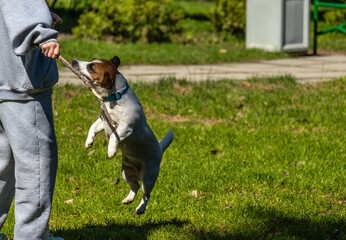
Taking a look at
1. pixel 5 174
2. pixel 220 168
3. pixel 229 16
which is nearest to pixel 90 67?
pixel 5 174

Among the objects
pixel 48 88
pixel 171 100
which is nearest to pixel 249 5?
pixel 171 100

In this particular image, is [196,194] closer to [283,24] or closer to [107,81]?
[107,81]

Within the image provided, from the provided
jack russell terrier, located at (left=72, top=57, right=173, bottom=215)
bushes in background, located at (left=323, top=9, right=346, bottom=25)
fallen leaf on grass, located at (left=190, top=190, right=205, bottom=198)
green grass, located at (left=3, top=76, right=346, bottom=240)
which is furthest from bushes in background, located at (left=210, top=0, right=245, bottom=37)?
jack russell terrier, located at (left=72, top=57, right=173, bottom=215)

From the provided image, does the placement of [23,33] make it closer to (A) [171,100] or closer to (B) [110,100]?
(B) [110,100]

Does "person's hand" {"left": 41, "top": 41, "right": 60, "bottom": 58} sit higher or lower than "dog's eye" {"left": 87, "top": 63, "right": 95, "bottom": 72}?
higher

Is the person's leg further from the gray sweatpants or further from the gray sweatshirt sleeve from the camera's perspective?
the gray sweatshirt sleeve

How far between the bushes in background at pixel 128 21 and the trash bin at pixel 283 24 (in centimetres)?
189

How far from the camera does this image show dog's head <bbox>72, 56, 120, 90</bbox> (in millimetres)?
2781

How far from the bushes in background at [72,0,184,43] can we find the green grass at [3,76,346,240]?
15.5 ft

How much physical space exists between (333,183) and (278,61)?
664 centimetres

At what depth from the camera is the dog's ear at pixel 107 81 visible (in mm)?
2773

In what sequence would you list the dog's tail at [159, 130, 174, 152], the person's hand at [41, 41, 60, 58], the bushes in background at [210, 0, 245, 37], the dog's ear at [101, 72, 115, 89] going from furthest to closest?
the bushes in background at [210, 0, 245, 37] < the dog's tail at [159, 130, 174, 152] < the dog's ear at [101, 72, 115, 89] < the person's hand at [41, 41, 60, 58]

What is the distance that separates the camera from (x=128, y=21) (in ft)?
39.7

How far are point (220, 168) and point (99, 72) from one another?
2.37m
